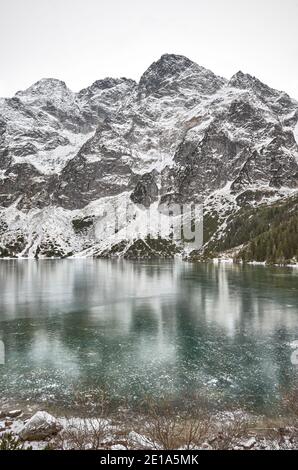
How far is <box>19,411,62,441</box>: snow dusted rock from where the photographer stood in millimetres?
18172

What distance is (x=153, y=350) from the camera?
3678 cm

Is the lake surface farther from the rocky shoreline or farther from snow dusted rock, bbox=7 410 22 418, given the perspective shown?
the rocky shoreline

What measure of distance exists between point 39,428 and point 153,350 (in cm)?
1924

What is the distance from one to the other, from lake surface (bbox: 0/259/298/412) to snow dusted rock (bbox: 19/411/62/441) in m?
4.65

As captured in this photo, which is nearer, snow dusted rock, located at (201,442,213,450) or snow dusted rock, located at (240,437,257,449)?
snow dusted rock, located at (201,442,213,450)

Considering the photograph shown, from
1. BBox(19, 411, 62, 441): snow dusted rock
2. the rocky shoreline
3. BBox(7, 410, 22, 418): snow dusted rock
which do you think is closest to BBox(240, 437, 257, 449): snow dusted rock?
the rocky shoreline

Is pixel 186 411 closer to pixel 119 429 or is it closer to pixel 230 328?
pixel 119 429

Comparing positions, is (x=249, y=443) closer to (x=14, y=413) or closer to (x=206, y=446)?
(x=206, y=446)

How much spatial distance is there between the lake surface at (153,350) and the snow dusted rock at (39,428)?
4646 mm

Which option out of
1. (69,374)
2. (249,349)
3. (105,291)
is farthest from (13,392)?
(105,291)

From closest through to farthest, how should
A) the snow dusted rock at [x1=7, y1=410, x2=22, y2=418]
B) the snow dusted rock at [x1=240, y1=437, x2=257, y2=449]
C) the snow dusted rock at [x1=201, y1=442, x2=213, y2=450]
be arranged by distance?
the snow dusted rock at [x1=201, y1=442, x2=213, y2=450], the snow dusted rock at [x1=240, y1=437, x2=257, y2=449], the snow dusted rock at [x1=7, y1=410, x2=22, y2=418]

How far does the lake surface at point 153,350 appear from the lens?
85.0 feet
